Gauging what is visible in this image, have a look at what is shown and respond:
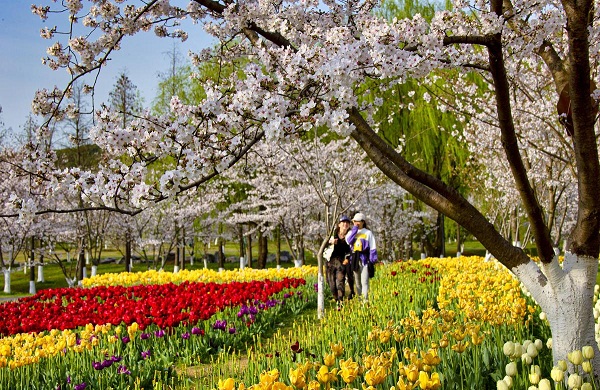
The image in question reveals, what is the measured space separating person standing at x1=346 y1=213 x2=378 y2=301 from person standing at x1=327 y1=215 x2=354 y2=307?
0.65 ft

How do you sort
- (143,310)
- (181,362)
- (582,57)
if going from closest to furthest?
(582,57) → (181,362) → (143,310)

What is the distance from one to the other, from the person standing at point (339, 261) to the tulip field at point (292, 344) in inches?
15.9

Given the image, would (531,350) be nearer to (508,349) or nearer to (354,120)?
(508,349)

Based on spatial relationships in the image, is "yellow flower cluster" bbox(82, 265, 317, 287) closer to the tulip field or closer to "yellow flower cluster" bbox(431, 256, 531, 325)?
the tulip field

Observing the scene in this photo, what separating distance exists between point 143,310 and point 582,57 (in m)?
5.35

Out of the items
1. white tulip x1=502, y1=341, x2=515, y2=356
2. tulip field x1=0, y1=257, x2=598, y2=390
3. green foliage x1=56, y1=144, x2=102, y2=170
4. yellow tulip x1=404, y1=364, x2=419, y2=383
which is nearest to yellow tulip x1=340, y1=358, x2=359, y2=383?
tulip field x1=0, y1=257, x2=598, y2=390

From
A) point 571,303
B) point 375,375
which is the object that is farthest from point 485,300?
point 375,375

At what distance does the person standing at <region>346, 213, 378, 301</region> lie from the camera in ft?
27.7

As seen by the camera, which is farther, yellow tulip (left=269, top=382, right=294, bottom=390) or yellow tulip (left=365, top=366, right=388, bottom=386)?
yellow tulip (left=365, top=366, right=388, bottom=386)

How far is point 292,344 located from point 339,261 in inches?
200

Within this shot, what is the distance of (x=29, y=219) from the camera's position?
331 cm

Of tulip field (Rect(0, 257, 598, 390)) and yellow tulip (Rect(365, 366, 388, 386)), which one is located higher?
yellow tulip (Rect(365, 366, 388, 386))

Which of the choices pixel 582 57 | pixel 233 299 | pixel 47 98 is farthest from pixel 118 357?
pixel 582 57

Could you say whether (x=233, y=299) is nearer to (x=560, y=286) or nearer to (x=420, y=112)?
(x=560, y=286)
